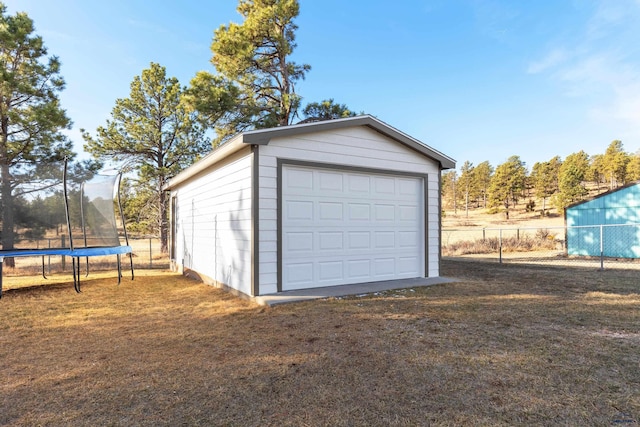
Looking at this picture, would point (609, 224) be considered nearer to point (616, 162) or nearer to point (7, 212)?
point (7, 212)

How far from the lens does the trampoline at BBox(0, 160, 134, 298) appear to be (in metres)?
7.09

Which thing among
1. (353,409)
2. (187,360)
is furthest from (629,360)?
(187,360)

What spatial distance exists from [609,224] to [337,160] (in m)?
10.9

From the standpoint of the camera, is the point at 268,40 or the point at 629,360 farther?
the point at 268,40

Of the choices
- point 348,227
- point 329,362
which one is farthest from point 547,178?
point 329,362

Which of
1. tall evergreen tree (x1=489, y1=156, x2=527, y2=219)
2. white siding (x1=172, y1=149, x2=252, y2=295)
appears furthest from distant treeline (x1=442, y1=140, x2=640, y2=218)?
white siding (x1=172, y1=149, x2=252, y2=295)

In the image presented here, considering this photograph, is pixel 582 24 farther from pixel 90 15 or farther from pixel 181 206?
pixel 90 15

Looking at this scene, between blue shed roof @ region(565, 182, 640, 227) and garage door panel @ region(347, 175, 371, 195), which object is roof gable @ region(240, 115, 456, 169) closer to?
garage door panel @ region(347, 175, 371, 195)

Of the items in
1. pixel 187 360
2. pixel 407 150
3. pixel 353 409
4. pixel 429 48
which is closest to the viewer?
pixel 353 409

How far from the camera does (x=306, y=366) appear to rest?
2797 millimetres

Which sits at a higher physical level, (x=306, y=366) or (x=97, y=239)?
(x=97, y=239)

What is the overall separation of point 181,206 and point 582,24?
15674 mm

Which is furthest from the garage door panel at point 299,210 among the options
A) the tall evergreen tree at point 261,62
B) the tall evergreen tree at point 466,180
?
the tall evergreen tree at point 466,180

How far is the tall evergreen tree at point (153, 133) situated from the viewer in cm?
1351
